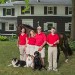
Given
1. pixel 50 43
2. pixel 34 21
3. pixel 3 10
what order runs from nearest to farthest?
1. pixel 50 43
2. pixel 34 21
3. pixel 3 10

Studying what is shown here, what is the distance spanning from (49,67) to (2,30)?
45883 mm

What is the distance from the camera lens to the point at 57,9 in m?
57.5

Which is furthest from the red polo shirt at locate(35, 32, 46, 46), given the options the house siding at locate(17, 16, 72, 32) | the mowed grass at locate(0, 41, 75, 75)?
the house siding at locate(17, 16, 72, 32)

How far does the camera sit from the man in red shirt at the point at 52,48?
14.2 m

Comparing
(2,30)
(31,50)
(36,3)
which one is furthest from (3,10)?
(31,50)

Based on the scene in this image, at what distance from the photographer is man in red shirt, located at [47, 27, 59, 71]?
14.2 m

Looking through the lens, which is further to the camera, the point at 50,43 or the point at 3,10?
the point at 3,10

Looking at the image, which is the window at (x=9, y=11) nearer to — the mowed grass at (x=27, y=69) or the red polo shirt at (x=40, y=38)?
the mowed grass at (x=27, y=69)

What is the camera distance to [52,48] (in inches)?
565

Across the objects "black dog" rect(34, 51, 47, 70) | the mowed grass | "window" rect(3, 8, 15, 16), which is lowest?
the mowed grass

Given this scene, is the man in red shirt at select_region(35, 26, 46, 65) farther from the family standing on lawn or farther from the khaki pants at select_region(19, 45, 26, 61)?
the khaki pants at select_region(19, 45, 26, 61)

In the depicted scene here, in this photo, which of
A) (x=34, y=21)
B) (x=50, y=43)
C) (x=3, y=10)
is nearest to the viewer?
(x=50, y=43)

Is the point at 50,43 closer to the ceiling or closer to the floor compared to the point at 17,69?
closer to the ceiling

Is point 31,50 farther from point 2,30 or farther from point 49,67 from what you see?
point 2,30
